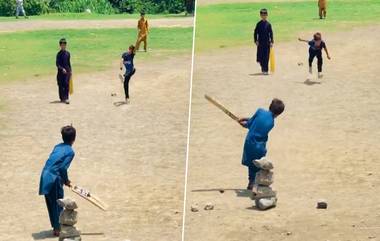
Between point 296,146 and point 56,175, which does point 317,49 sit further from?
point 56,175

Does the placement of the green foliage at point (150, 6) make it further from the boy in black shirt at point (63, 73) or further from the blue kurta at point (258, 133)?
the blue kurta at point (258, 133)

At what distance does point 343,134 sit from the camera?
19.6 metres

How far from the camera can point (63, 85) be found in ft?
76.0

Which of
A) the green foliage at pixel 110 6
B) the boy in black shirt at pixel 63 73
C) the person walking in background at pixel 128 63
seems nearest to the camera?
the boy in black shirt at pixel 63 73

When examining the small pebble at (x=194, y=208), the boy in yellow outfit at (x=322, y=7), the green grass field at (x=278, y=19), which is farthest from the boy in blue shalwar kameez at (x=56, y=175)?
the boy in yellow outfit at (x=322, y=7)

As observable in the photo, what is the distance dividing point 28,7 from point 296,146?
2192cm

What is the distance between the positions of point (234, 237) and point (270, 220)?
81cm

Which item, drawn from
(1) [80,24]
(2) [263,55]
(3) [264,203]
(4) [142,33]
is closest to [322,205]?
(3) [264,203]

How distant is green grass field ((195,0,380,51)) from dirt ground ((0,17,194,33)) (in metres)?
1.55

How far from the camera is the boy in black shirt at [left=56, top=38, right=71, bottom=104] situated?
2258cm

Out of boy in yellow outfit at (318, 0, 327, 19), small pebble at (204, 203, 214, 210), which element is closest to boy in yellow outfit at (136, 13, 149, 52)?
boy in yellow outfit at (318, 0, 327, 19)

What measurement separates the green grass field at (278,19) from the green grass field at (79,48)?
2.39 feet

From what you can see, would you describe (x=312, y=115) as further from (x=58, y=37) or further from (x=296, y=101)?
(x=58, y=37)

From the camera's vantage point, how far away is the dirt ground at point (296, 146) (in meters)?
14.7
